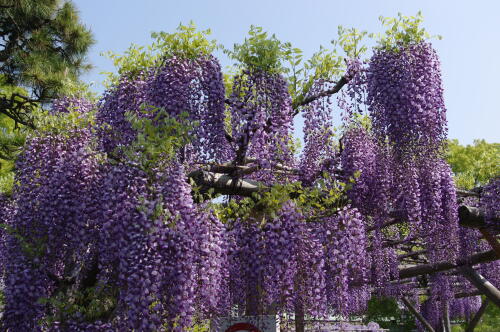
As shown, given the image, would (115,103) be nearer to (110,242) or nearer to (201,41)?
(201,41)

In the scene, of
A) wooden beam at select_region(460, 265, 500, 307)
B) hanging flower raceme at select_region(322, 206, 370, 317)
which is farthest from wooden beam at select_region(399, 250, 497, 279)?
hanging flower raceme at select_region(322, 206, 370, 317)

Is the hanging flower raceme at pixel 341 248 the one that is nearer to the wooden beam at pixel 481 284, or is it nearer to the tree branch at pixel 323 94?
the tree branch at pixel 323 94

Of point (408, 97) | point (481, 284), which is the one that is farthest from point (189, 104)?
point (481, 284)

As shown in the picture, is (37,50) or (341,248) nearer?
(341,248)

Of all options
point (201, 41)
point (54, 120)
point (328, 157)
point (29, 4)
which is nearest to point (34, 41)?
point (29, 4)

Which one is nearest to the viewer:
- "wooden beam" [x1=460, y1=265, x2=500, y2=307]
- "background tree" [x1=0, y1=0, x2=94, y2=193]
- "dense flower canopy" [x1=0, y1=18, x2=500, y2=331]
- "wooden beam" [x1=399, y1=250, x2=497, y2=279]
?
"dense flower canopy" [x1=0, y1=18, x2=500, y2=331]

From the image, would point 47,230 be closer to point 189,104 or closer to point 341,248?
point 189,104

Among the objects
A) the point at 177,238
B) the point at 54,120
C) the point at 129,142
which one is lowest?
the point at 177,238

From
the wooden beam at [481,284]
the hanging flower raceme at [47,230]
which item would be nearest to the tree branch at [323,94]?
the hanging flower raceme at [47,230]

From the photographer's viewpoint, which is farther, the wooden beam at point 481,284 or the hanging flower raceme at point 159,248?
the wooden beam at point 481,284

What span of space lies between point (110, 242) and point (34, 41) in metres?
10.4

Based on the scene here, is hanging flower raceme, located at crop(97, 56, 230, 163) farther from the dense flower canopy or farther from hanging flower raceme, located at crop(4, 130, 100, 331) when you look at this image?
hanging flower raceme, located at crop(4, 130, 100, 331)

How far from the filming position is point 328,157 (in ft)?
20.9

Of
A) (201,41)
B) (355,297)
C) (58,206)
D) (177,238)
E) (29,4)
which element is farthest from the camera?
(29,4)
